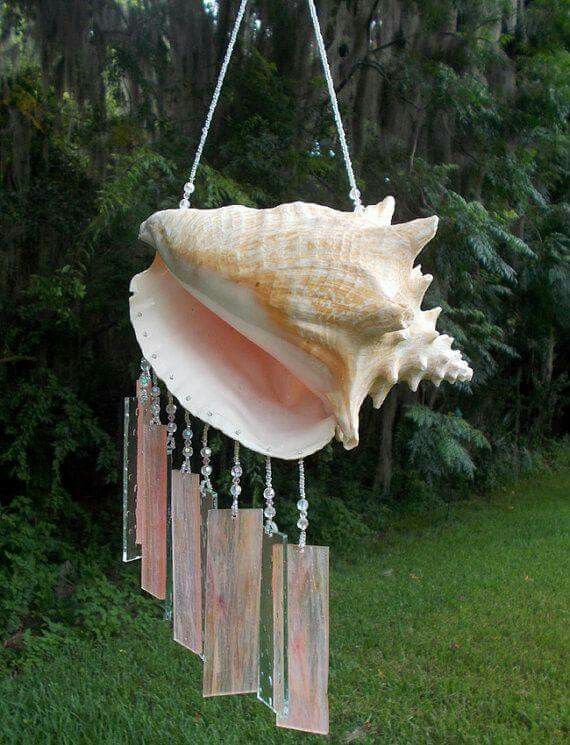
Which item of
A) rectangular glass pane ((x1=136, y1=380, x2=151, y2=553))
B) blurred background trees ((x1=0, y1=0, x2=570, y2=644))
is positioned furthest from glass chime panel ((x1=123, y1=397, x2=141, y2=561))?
blurred background trees ((x1=0, y1=0, x2=570, y2=644))

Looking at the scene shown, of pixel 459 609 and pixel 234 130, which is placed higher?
pixel 234 130

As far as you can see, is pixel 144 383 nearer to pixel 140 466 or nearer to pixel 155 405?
pixel 155 405

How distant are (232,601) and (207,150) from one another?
246cm

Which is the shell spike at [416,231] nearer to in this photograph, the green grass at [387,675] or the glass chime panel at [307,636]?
the glass chime panel at [307,636]

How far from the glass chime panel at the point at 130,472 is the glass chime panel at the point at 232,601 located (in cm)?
26

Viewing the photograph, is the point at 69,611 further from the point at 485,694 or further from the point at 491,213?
the point at 491,213

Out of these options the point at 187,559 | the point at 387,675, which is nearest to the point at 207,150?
the point at 387,675

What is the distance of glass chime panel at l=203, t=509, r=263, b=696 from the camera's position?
87cm

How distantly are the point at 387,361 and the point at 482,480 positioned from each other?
Result: 15.9 feet

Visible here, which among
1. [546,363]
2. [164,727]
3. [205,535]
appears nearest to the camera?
[205,535]

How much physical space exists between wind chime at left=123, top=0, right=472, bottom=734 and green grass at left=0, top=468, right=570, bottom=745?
123cm

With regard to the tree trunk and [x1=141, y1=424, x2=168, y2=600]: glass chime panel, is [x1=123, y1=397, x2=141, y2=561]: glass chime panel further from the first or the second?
the tree trunk

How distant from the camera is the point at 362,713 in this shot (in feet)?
7.18

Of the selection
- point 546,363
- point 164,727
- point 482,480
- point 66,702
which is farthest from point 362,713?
point 546,363
